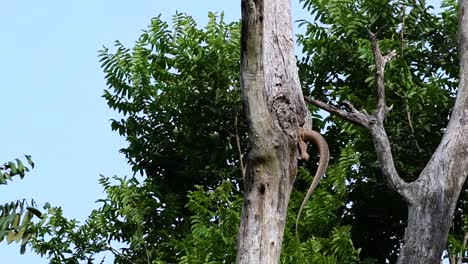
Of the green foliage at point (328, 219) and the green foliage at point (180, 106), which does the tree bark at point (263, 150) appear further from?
the green foliage at point (180, 106)

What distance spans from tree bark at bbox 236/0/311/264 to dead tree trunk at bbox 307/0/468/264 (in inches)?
83.7

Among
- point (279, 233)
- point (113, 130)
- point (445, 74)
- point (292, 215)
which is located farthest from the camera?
point (113, 130)

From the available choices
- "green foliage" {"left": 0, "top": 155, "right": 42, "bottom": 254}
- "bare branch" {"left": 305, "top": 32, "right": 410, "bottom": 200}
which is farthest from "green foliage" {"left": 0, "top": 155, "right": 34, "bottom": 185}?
"bare branch" {"left": 305, "top": 32, "right": 410, "bottom": 200}

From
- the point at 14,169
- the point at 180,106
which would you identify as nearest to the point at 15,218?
the point at 14,169

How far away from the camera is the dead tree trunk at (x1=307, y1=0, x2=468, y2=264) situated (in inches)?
464

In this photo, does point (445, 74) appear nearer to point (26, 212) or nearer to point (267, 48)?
point (267, 48)

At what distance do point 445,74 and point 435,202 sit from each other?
4275 mm

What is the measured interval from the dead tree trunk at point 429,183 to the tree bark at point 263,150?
6.98 feet

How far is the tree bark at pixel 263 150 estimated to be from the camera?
9.38 metres

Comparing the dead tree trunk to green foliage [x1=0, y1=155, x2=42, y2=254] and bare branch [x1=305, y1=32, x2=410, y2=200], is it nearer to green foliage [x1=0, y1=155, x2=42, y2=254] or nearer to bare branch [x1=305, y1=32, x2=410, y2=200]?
bare branch [x1=305, y1=32, x2=410, y2=200]

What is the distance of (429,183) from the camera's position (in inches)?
474

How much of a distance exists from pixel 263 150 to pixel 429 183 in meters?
2.94

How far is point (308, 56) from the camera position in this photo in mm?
16812

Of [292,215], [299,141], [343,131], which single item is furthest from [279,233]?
[343,131]
